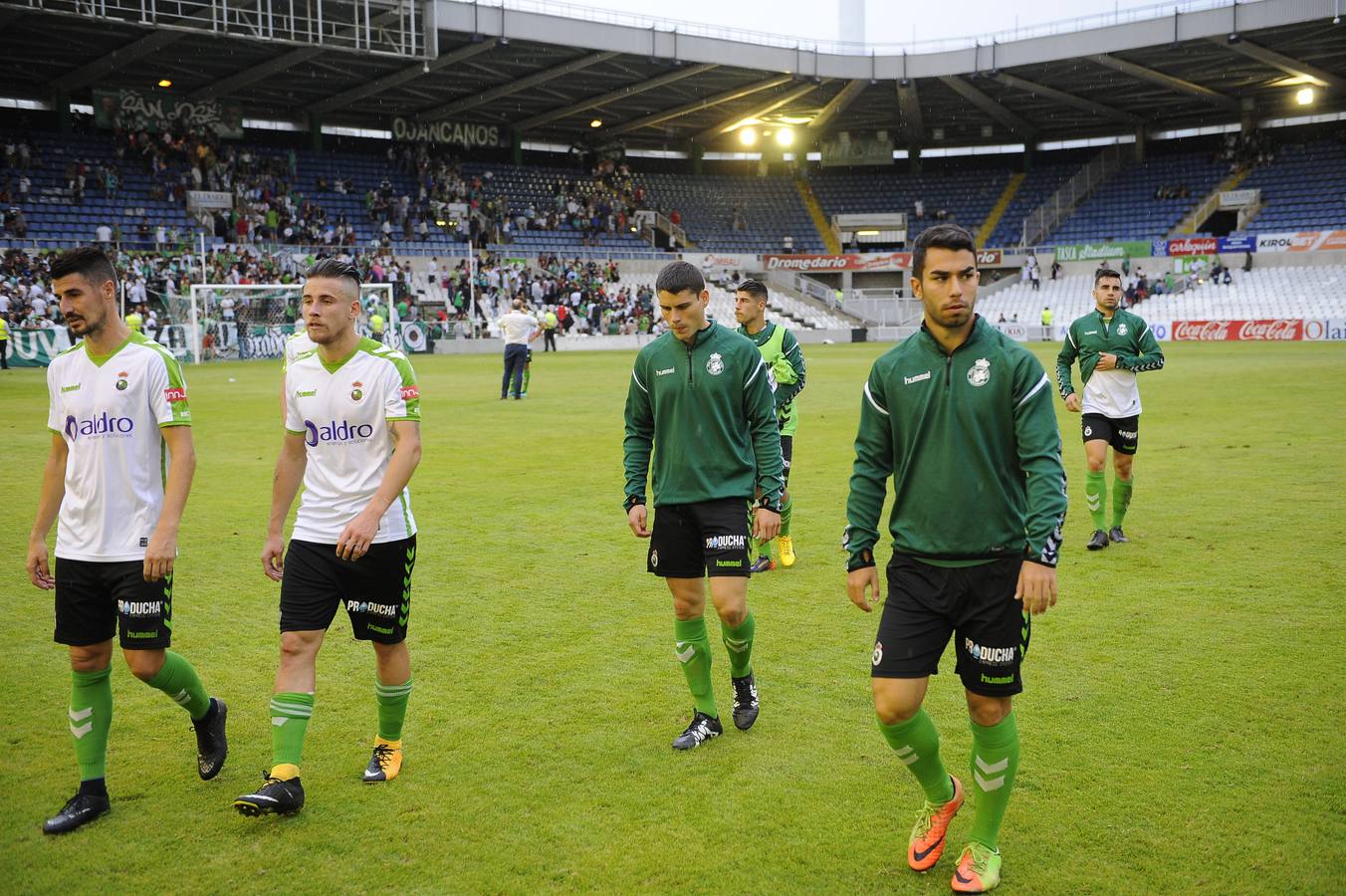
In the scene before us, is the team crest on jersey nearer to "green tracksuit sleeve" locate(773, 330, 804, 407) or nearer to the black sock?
the black sock

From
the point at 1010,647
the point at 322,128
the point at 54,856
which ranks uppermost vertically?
the point at 322,128

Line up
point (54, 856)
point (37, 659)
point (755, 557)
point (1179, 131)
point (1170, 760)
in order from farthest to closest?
point (1179, 131) < point (755, 557) < point (37, 659) < point (1170, 760) < point (54, 856)

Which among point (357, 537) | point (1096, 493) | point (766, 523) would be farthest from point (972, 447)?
point (1096, 493)

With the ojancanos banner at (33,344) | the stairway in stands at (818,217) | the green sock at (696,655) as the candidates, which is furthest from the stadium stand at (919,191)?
the green sock at (696,655)

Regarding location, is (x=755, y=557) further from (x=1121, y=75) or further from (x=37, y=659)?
(x=1121, y=75)

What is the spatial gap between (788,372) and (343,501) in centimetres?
436

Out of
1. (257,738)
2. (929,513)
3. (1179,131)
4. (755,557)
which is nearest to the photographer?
(929,513)

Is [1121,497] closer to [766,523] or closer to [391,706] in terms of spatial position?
[766,523]

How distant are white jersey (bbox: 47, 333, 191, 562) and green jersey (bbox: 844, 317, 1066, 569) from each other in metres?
2.86

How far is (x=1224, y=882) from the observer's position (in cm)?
354

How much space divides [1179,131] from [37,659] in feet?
214

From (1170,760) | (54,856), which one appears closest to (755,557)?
(1170,760)

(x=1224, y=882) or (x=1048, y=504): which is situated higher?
(x=1048, y=504)

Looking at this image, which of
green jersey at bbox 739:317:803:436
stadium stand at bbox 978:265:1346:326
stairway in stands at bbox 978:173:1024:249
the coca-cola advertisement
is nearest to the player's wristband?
green jersey at bbox 739:317:803:436
